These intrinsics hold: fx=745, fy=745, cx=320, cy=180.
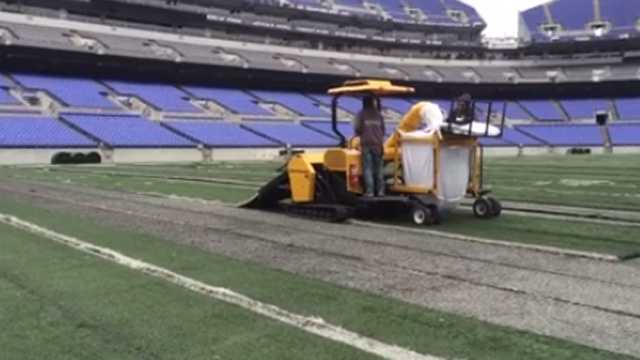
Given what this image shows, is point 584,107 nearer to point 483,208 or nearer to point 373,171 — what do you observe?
point 483,208

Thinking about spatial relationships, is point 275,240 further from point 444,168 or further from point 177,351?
point 177,351

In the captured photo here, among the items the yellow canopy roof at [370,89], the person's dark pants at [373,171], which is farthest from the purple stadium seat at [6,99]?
the person's dark pants at [373,171]

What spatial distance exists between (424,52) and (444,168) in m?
69.0

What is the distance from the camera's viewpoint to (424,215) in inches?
430

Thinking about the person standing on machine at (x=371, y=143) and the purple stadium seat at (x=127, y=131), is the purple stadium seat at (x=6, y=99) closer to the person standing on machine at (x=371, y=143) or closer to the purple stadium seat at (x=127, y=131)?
the purple stadium seat at (x=127, y=131)

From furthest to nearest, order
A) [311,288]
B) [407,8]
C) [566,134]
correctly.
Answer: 1. [407,8]
2. [566,134]
3. [311,288]

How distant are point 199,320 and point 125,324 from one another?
527 mm

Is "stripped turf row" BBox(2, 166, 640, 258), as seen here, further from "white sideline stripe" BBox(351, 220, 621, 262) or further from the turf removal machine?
the turf removal machine

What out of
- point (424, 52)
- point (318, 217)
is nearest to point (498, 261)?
point (318, 217)

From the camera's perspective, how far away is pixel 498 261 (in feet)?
25.5

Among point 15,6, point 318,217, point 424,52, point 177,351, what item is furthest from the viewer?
point 424,52

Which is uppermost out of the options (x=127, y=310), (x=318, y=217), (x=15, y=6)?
(x=15, y=6)

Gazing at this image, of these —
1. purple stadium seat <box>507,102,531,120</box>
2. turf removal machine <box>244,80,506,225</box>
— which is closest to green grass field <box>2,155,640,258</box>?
turf removal machine <box>244,80,506,225</box>

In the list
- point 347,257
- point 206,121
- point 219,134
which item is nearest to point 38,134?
point 219,134
